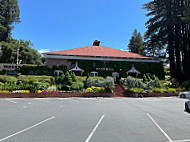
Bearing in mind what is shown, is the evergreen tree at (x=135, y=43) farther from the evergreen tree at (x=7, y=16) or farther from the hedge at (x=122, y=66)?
the evergreen tree at (x=7, y=16)

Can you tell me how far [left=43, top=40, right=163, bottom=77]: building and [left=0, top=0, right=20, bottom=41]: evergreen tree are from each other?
21.9m

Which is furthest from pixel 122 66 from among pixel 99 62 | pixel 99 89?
pixel 99 89

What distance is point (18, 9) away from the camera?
42.5m

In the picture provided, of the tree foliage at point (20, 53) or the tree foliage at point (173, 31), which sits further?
the tree foliage at point (20, 53)

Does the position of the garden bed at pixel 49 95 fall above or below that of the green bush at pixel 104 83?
below

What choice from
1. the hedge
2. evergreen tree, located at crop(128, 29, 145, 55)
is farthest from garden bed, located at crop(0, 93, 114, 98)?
evergreen tree, located at crop(128, 29, 145, 55)

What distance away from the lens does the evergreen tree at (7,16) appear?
39125 millimetres

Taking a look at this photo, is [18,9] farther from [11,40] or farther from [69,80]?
[69,80]

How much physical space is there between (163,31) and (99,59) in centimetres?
1896

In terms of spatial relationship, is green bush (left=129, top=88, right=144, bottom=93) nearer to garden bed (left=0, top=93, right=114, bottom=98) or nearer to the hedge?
garden bed (left=0, top=93, right=114, bottom=98)

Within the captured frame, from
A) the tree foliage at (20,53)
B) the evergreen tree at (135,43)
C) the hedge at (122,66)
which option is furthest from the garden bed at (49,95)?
the evergreen tree at (135,43)

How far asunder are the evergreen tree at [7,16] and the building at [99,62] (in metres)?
21.9

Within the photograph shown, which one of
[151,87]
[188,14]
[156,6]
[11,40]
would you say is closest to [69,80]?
[151,87]

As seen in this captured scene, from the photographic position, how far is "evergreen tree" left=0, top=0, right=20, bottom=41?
3912 centimetres
